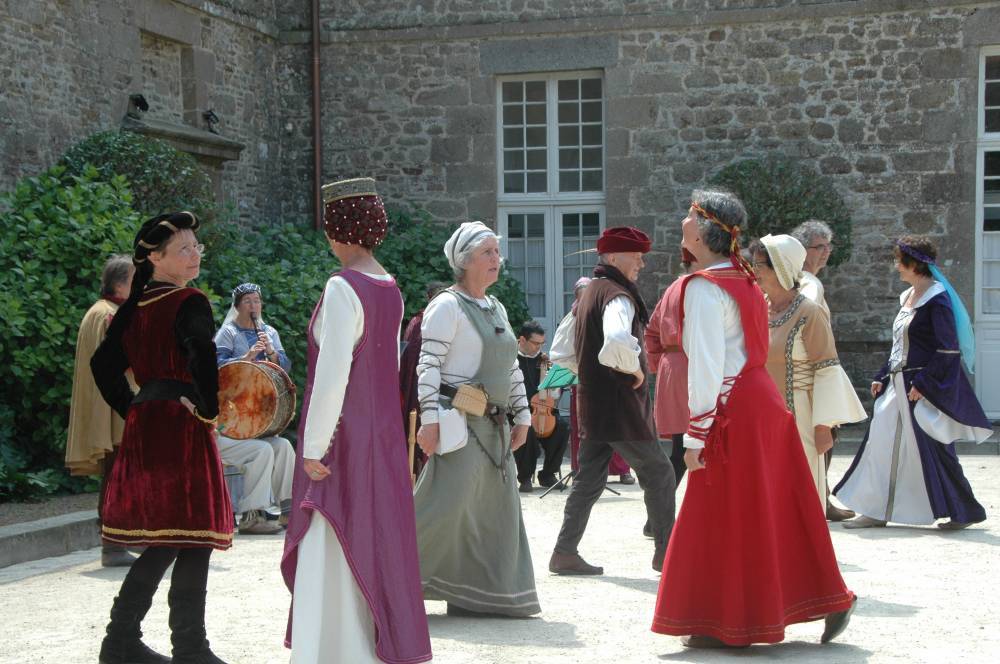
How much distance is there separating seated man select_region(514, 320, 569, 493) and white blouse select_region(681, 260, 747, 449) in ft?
18.3

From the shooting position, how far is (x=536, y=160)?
1611cm

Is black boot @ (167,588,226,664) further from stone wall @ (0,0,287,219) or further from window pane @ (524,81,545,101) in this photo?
window pane @ (524,81,545,101)

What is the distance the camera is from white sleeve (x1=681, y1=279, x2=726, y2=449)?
5.12 meters

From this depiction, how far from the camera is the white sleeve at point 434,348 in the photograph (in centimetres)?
571

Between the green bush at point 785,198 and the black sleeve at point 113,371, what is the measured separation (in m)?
9.82

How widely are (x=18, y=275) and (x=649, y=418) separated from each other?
490cm

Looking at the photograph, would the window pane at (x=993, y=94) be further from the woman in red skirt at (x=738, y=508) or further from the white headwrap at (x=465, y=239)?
the woman in red skirt at (x=738, y=508)

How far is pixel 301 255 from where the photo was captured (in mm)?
14055

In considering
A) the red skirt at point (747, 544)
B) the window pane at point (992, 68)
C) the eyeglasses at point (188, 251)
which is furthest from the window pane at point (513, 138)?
the eyeglasses at point (188, 251)

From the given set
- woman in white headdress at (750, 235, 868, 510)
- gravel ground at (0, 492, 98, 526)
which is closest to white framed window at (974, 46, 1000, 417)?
woman in white headdress at (750, 235, 868, 510)

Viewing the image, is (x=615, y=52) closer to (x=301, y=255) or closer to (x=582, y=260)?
(x=582, y=260)

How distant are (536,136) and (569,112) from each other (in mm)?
470

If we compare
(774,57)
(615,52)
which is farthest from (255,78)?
(774,57)

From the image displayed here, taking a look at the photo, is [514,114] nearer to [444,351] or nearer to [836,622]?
[444,351]
